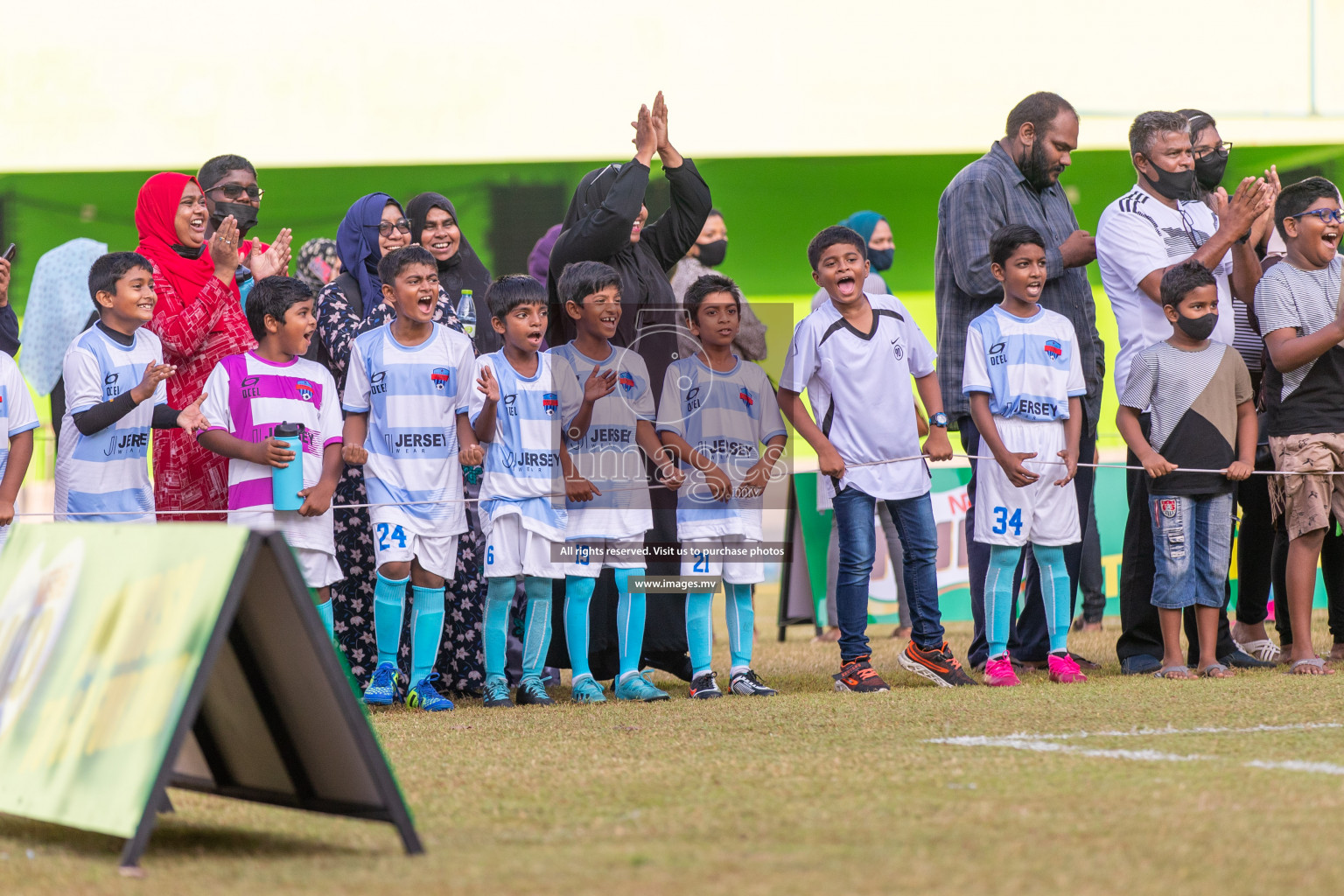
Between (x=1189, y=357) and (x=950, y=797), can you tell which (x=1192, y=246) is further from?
(x=950, y=797)

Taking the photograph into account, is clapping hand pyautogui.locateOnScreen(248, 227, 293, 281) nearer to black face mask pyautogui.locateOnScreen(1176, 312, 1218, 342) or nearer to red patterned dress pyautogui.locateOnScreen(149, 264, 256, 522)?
red patterned dress pyautogui.locateOnScreen(149, 264, 256, 522)

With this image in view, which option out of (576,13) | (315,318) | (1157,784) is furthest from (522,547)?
(576,13)

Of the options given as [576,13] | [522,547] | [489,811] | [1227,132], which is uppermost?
[576,13]

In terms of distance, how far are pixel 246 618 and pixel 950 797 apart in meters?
1.46

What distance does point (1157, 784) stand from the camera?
10.7 feet

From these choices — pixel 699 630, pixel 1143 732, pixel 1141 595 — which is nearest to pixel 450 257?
pixel 699 630

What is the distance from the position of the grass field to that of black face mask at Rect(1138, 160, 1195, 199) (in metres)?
2.20

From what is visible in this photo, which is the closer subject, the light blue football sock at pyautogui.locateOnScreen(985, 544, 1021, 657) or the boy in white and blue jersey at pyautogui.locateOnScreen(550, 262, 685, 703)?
the boy in white and blue jersey at pyautogui.locateOnScreen(550, 262, 685, 703)

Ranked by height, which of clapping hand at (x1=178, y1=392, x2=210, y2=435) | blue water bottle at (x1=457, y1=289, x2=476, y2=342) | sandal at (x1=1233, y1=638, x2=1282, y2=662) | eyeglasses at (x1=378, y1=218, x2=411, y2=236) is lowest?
sandal at (x1=1233, y1=638, x2=1282, y2=662)

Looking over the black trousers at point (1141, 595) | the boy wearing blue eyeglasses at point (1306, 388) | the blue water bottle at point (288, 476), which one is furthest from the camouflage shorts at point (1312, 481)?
the blue water bottle at point (288, 476)

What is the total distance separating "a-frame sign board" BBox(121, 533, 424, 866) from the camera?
8.97ft

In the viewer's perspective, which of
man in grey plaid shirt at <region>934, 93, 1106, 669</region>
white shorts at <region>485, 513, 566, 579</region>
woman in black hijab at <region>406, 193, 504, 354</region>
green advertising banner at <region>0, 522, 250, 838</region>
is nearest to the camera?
green advertising banner at <region>0, 522, 250, 838</region>

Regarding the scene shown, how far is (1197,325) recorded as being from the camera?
18.2 feet

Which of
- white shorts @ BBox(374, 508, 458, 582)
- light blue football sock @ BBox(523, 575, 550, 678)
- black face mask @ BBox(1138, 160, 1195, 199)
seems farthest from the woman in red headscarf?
black face mask @ BBox(1138, 160, 1195, 199)
